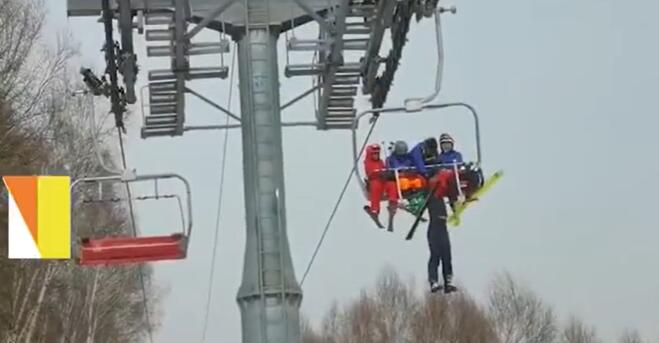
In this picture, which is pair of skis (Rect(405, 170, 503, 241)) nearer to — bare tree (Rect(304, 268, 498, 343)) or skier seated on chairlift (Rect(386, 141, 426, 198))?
skier seated on chairlift (Rect(386, 141, 426, 198))

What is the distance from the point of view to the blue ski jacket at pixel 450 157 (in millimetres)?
8906

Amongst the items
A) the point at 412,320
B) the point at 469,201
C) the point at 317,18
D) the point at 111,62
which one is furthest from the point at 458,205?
the point at 412,320

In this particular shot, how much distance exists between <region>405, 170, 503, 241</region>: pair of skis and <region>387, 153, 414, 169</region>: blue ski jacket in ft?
1.11

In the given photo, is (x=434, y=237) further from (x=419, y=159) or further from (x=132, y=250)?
(x=132, y=250)

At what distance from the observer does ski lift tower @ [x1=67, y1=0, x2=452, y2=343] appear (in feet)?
32.1

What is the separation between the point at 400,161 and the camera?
9.03m

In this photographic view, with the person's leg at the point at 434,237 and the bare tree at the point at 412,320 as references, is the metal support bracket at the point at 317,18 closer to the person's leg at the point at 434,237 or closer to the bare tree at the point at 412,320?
the person's leg at the point at 434,237

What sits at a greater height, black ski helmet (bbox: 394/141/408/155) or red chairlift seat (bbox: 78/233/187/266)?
black ski helmet (bbox: 394/141/408/155)

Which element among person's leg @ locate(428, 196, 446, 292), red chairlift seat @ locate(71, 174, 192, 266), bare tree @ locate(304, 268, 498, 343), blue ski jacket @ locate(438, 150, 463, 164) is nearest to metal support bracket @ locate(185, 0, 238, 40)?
red chairlift seat @ locate(71, 174, 192, 266)

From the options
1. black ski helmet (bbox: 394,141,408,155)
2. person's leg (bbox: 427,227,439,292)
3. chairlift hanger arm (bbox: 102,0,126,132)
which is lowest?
person's leg (bbox: 427,227,439,292)

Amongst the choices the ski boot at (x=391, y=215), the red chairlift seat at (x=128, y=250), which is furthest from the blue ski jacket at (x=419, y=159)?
the red chairlift seat at (x=128, y=250)

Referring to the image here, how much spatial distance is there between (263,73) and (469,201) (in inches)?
112

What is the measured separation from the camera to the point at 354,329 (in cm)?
6347

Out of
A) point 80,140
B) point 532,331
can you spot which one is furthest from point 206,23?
point 532,331
